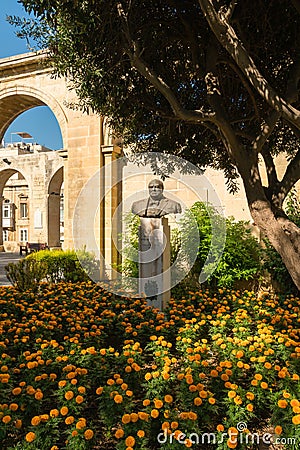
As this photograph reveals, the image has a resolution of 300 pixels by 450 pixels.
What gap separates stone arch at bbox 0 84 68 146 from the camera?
941 cm

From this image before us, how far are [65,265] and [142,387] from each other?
491 cm

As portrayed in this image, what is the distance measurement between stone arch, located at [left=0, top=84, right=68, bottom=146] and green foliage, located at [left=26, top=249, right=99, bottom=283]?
10.4ft

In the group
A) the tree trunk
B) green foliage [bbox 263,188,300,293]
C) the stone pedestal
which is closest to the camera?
the tree trunk

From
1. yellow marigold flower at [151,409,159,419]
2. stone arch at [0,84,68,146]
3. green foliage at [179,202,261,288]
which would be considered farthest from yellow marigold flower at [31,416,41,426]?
stone arch at [0,84,68,146]

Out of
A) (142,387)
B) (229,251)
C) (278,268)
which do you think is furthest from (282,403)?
(229,251)

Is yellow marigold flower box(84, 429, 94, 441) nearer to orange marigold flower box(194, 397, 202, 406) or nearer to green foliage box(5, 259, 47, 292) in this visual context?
orange marigold flower box(194, 397, 202, 406)

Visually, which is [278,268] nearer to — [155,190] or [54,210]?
[155,190]

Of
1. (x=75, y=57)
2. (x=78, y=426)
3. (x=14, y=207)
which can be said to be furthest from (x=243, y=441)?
(x=14, y=207)

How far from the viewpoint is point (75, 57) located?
12.2 feet

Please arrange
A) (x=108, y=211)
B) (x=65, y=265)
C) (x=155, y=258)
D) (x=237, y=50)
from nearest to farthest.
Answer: (x=237, y=50), (x=155, y=258), (x=65, y=265), (x=108, y=211)

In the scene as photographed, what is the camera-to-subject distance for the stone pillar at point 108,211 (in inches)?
343

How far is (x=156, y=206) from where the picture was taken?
5.13 meters

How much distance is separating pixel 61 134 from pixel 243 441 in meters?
8.57

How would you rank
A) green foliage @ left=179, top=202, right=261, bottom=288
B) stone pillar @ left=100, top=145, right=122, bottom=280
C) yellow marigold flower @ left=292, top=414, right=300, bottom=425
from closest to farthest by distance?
1. yellow marigold flower @ left=292, top=414, right=300, bottom=425
2. green foliage @ left=179, top=202, right=261, bottom=288
3. stone pillar @ left=100, top=145, right=122, bottom=280
